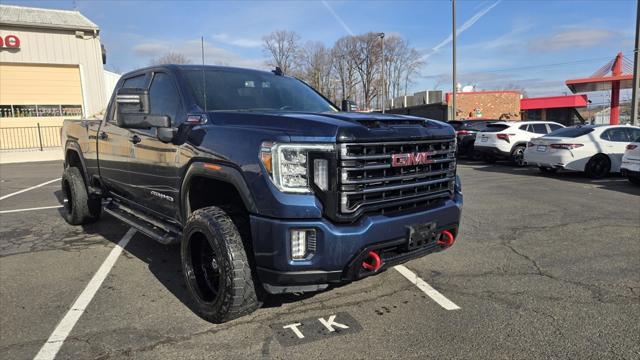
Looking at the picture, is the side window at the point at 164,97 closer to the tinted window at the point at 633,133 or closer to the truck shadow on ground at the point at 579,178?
the truck shadow on ground at the point at 579,178

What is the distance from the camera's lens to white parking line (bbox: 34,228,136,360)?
3098 millimetres

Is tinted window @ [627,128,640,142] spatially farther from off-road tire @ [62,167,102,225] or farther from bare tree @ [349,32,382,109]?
bare tree @ [349,32,382,109]

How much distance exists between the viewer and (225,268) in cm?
310

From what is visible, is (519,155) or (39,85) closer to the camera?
(519,155)

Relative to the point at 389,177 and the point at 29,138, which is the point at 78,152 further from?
the point at 29,138

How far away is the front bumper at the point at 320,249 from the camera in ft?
9.34

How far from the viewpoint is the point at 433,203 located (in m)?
3.63

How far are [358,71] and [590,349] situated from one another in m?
72.9

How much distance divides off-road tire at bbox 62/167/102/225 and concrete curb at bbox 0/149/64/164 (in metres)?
15.7

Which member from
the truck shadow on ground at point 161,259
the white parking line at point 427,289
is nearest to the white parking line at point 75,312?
the truck shadow on ground at point 161,259

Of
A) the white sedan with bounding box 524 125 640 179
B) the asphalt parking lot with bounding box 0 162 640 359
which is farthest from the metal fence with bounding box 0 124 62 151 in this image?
the white sedan with bounding box 524 125 640 179

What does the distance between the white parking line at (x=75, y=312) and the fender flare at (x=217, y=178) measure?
3.78 ft

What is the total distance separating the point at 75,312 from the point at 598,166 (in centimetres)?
Result: 1227

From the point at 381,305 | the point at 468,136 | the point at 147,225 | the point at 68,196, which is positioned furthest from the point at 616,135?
the point at 68,196
